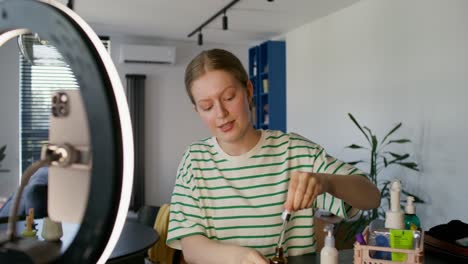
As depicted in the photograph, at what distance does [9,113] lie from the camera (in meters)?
0.41

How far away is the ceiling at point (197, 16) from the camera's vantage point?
14.1 feet

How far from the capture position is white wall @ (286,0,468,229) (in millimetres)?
3131

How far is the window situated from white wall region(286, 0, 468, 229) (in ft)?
10.4

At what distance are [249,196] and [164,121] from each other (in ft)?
17.6

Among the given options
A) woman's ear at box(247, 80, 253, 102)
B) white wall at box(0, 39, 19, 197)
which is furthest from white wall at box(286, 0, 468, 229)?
white wall at box(0, 39, 19, 197)

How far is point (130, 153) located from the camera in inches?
13.1

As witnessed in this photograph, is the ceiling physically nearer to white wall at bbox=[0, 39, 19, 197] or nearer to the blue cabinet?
the blue cabinet

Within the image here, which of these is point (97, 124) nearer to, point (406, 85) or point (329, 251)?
point (329, 251)

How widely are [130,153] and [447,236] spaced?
1.14 metres

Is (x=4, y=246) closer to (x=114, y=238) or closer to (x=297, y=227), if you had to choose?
(x=114, y=238)

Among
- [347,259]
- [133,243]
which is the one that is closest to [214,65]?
[347,259]

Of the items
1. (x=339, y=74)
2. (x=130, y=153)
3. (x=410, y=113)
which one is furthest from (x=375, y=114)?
(x=130, y=153)

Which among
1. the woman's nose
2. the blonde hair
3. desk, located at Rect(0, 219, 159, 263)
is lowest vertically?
Result: desk, located at Rect(0, 219, 159, 263)

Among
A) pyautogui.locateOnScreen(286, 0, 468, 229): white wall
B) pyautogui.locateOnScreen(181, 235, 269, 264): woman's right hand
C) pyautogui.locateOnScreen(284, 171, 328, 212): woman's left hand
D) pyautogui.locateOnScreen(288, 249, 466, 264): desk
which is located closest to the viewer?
pyautogui.locateOnScreen(284, 171, 328, 212): woman's left hand
